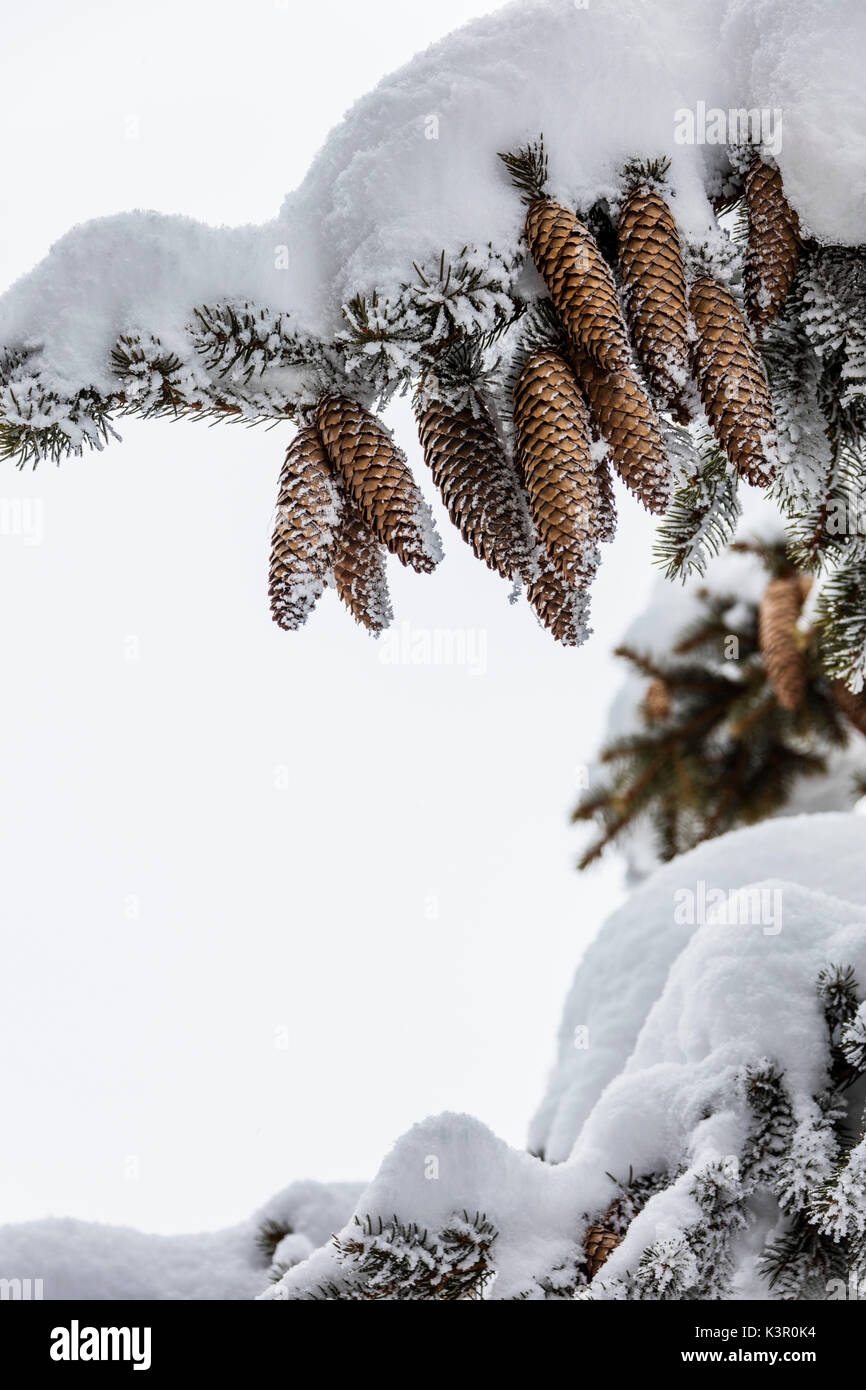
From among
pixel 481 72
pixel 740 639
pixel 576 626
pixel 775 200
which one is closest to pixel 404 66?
pixel 481 72

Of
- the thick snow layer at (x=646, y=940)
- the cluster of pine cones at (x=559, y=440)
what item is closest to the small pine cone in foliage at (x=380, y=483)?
the cluster of pine cones at (x=559, y=440)

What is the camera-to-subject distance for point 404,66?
1.00m

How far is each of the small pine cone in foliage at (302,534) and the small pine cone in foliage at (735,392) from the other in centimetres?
37

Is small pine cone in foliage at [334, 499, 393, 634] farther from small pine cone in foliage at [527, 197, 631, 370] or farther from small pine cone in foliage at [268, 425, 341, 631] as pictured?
small pine cone in foliage at [527, 197, 631, 370]

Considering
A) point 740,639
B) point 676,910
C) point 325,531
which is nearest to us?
point 325,531

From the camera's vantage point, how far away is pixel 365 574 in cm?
102

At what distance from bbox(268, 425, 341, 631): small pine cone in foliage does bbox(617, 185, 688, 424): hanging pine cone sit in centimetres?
33

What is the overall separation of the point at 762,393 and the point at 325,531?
0.44 m

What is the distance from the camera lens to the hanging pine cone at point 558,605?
0.93 m

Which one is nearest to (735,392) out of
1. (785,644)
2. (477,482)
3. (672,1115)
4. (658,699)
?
(477,482)

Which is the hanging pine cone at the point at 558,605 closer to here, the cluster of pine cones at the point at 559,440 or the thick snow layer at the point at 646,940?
the cluster of pine cones at the point at 559,440

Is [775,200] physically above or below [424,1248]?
above
